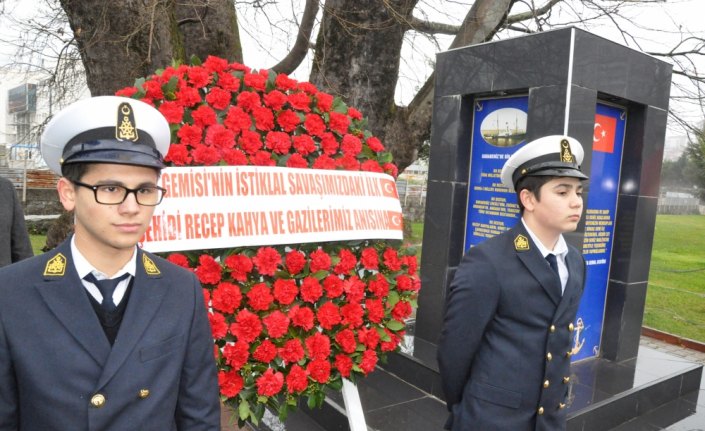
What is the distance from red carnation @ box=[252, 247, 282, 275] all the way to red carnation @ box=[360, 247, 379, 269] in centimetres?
57

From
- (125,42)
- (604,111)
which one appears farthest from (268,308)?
(125,42)

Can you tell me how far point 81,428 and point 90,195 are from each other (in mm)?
656

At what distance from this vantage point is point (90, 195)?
1428 millimetres

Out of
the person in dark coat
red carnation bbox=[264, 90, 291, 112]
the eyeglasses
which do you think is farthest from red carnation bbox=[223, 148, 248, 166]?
the person in dark coat

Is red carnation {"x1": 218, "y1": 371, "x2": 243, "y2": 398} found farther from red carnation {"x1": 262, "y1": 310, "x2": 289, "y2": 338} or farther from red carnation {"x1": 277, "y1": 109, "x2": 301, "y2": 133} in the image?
red carnation {"x1": 277, "y1": 109, "x2": 301, "y2": 133}

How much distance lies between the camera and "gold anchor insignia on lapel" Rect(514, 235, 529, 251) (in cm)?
230

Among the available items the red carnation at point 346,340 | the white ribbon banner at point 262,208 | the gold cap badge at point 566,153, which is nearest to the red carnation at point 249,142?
the white ribbon banner at point 262,208

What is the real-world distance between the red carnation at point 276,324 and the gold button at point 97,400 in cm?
118

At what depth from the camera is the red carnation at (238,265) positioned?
2578 millimetres

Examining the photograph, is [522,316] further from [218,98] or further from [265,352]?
[218,98]

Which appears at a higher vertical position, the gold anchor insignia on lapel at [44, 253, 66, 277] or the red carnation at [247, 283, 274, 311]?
the gold anchor insignia on lapel at [44, 253, 66, 277]

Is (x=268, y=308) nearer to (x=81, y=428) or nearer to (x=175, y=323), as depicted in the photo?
(x=175, y=323)

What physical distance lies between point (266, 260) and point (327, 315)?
451 mm

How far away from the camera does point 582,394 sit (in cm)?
423
